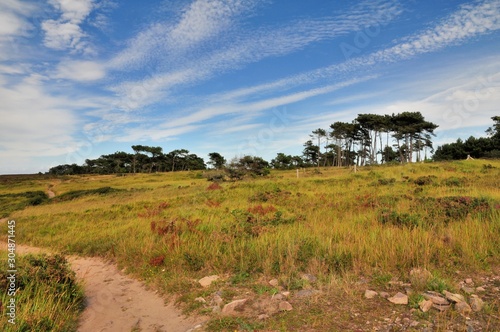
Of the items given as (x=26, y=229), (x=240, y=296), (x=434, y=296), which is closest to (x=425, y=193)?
(x=434, y=296)

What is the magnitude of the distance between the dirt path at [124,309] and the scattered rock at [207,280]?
72 centimetres

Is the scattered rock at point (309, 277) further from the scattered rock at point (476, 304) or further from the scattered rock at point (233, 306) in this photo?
the scattered rock at point (476, 304)

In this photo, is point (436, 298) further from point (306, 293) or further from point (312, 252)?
point (312, 252)

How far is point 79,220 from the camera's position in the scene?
13.8m

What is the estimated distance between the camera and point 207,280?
5.53m

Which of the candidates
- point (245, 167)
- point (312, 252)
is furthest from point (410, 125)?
point (312, 252)

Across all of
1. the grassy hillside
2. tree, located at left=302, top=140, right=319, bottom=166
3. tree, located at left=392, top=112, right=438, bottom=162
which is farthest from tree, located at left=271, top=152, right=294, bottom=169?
the grassy hillside

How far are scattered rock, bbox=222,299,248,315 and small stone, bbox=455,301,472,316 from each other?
287 centimetres

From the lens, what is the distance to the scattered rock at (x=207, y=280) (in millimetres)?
5406

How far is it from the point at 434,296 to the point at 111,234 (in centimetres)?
903

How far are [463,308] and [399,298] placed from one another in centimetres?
73

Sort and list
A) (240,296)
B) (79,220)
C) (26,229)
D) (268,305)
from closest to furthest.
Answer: (268,305)
(240,296)
(26,229)
(79,220)

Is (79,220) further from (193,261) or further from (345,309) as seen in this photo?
(345,309)

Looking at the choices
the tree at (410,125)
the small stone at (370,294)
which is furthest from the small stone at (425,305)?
the tree at (410,125)
